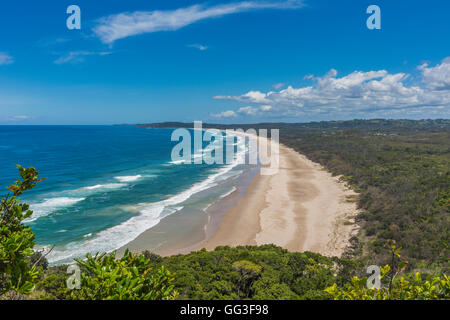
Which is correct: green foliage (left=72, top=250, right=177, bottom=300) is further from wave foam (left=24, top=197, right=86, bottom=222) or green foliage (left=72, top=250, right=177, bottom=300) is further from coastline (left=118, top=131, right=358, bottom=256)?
wave foam (left=24, top=197, right=86, bottom=222)

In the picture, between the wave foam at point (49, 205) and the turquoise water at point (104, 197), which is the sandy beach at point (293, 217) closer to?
the turquoise water at point (104, 197)

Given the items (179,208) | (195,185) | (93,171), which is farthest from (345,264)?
(93,171)

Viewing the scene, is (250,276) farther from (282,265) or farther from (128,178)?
(128,178)

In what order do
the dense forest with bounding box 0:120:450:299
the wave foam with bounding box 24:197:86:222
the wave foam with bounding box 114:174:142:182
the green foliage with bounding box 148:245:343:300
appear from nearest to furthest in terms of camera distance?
the dense forest with bounding box 0:120:450:299
the green foliage with bounding box 148:245:343:300
the wave foam with bounding box 24:197:86:222
the wave foam with bounding box 114:174:142:182

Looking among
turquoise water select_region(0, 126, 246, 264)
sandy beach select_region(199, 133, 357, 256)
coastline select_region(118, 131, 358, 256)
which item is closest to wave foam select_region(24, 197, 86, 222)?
turquoise water select_region(0, 126, 246, 264)

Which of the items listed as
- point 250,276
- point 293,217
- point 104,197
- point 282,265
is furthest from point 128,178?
point 250,276

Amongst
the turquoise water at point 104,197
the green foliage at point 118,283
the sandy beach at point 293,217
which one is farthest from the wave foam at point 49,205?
the green foliage at point 118,283
